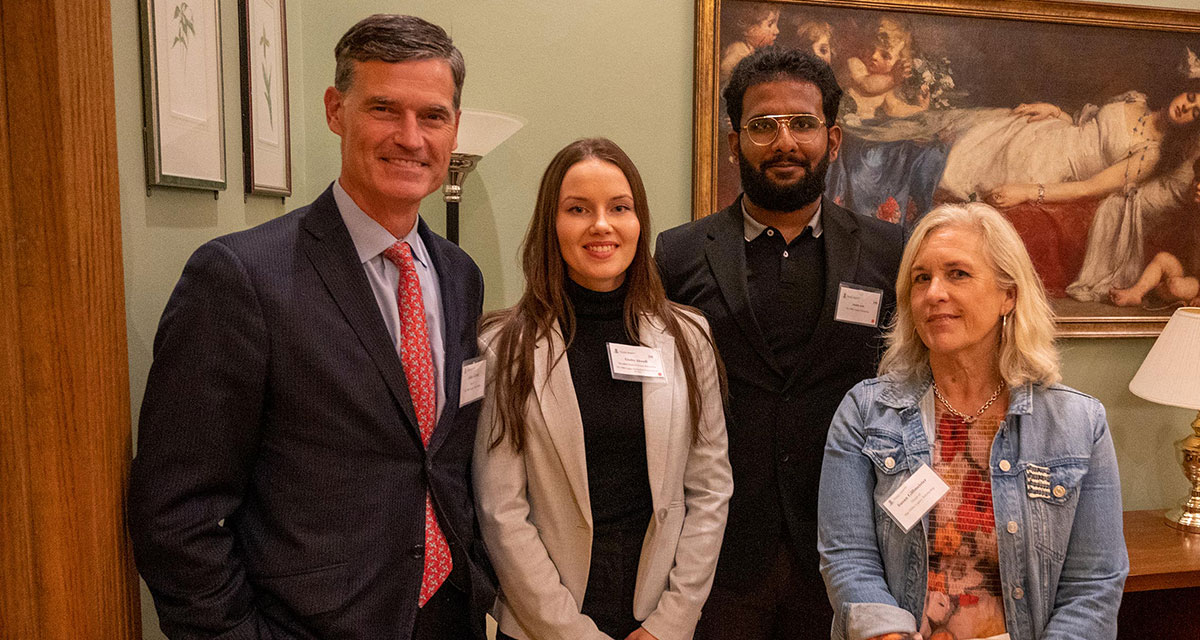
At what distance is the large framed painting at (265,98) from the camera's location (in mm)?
2182

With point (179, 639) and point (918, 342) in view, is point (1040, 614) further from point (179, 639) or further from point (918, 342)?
point (179, 639)

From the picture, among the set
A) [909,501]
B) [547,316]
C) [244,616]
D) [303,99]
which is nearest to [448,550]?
[244,616]

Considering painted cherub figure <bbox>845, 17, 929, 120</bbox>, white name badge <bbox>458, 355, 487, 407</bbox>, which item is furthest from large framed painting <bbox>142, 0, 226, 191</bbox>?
painted cherub figure <bbox>845, 17, 929, 120</bbox>

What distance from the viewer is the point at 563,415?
1.80 meters

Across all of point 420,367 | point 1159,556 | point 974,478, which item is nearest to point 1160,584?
point 1159,556

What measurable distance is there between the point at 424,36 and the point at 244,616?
1064mm

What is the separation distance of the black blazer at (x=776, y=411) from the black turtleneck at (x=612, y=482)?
0.37 m

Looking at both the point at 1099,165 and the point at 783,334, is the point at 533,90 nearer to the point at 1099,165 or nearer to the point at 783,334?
the point at 783,334

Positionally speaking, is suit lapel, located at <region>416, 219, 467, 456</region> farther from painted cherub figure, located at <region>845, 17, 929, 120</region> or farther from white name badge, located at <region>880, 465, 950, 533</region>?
painted cherub figure, located at <region>845, 17, 929, 120</region>

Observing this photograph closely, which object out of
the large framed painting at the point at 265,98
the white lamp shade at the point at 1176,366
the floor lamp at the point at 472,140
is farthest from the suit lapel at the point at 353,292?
the white lamp shade at the point at 1176,366

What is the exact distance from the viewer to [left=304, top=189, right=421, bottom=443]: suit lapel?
144 centimetres

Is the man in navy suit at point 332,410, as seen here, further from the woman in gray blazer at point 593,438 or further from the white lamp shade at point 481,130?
the white lamp shade at point 481,130

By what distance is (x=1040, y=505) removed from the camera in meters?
1.73

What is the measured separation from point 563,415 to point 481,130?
1404mm
